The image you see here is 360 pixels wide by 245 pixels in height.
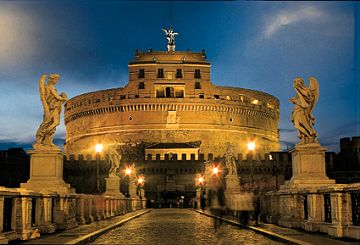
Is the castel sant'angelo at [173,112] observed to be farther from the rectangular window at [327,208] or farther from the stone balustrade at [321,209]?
the rectangular window at [327,208]

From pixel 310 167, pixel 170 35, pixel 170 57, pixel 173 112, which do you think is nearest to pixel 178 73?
pixel 170 57

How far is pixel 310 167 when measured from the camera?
11.4m

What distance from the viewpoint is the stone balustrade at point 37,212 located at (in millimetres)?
8398

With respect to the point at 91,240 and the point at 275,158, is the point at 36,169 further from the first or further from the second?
the point at 275,158

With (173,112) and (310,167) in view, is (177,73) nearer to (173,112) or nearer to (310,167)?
(173,112)

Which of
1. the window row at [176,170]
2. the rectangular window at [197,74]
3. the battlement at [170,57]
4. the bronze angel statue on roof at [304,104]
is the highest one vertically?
the battlement at [170,57]

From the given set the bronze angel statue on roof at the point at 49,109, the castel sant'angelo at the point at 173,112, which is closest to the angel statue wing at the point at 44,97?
the bronze angel statue on roof at the point at 49,109

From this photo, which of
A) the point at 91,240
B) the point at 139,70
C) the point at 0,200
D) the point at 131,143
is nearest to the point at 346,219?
the point at 91,240

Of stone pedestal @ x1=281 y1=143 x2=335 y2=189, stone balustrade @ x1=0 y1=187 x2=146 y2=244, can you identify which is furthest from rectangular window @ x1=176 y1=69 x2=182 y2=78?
stone pedestal @ x1=281 y1=143 x2=335 y2=189

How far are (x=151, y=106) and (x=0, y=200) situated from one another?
58.9 m

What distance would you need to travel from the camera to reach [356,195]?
857 centimetres

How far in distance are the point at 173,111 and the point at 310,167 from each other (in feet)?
182

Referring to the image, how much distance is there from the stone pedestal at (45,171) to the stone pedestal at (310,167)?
5.43 meters

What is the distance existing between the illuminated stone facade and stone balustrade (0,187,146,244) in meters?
51.8
